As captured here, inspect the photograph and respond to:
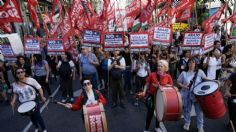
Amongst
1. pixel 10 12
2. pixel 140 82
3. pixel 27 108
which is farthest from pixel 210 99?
pixel 10 12

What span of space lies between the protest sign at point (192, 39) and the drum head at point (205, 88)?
3.15 m

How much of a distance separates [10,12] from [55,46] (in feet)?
6.55

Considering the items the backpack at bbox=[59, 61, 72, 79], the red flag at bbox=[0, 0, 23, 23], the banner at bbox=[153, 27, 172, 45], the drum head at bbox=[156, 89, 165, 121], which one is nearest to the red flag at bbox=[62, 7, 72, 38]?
the red flag at bbox=[0, 0, 23, 23]

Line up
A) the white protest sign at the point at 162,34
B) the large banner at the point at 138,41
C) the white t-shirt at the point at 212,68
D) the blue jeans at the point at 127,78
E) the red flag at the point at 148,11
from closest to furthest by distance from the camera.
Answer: the white t-shirt at the point at 212,68
the large banner at the point at 138,41
the white protest sign at the point at 162,34
the blue jeans at the point at 127,78
the red flag at the point at 148,11

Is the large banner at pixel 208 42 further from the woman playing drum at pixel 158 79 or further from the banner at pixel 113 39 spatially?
the woman playing drum at pixel 158 79

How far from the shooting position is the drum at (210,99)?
16.2 ft

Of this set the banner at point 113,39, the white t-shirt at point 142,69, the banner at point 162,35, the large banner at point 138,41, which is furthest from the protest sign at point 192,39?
the banner at point 113,39

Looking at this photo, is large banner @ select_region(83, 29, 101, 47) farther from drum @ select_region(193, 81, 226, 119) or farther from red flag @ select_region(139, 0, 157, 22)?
drum @ select_region(193, 81, 226, 119)

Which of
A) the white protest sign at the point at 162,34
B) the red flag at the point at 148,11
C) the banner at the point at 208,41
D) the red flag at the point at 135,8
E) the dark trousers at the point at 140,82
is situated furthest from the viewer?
the red flag at the point at 135,8

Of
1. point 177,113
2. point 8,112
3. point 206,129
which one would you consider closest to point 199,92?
point 177,113

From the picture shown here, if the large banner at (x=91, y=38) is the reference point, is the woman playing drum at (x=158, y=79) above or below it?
below

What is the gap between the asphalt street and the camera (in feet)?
20.4

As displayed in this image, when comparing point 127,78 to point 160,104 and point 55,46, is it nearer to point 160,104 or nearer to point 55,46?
point 55,46

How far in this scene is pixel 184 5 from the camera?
10.7 metres
